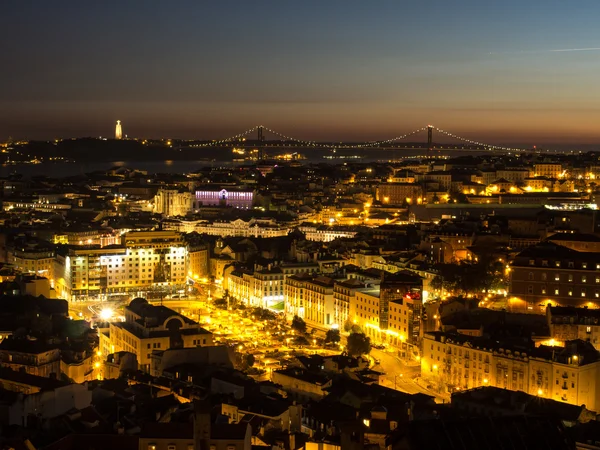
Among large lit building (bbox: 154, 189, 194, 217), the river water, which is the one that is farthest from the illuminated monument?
large lit building (bbox: 154, 189, 194, 217)

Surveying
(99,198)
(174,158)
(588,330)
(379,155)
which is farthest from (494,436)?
(174,158)

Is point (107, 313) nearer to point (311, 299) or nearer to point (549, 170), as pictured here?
point (311, 299)

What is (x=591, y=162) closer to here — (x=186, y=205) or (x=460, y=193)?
(x=460, y=193)

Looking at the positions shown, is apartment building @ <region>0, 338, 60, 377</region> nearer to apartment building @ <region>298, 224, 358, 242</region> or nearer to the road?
the road

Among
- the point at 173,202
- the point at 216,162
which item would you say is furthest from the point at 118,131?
the point at 173,202

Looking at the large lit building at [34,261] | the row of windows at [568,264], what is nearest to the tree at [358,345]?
the row of windows at [568,264]

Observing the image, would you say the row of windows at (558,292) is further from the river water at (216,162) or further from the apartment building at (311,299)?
the river water at (216,162)
